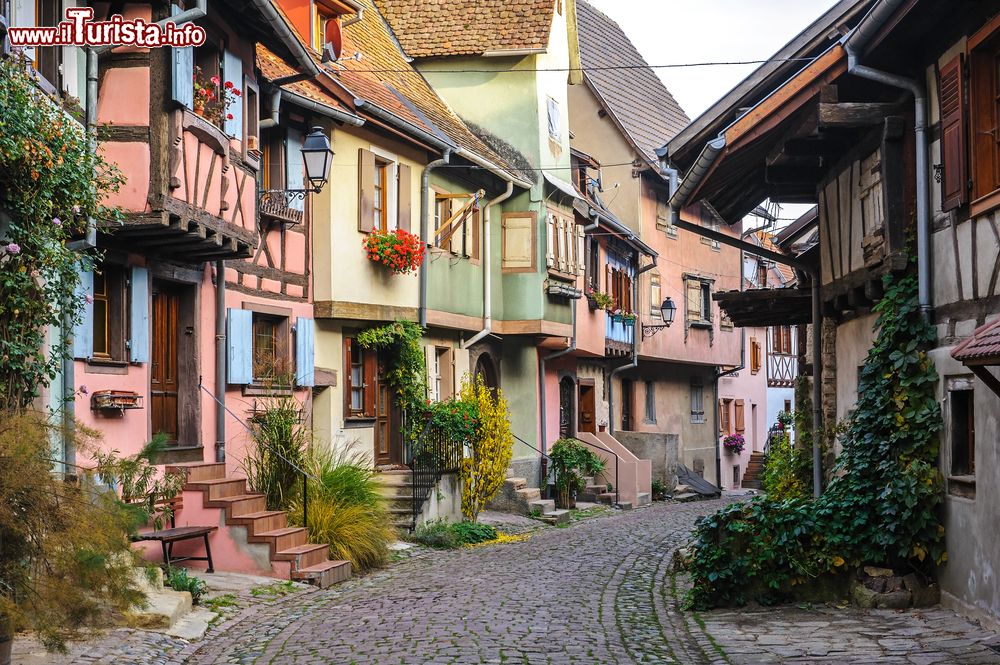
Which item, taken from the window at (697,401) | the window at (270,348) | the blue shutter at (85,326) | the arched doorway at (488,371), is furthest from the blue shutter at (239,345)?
the window at (697,401)

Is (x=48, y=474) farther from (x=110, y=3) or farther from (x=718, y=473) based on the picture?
(x=718, y=473)

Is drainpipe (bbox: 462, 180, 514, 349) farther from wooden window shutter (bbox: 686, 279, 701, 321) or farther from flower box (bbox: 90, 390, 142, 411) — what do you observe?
wooden window shutter (bbox: 686, 279, 701, 321)

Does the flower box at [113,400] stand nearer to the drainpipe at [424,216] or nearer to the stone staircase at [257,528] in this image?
the stone staircase at [257,528]

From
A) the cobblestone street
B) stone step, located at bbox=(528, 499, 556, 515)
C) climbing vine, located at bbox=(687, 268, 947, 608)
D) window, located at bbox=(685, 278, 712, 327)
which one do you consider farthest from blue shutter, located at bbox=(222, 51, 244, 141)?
window, located at bbox=(685, 278, 712, 327)

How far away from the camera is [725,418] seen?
1617 inches

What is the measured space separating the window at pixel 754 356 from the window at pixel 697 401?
15.1 feet

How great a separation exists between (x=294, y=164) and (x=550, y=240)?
8.13m

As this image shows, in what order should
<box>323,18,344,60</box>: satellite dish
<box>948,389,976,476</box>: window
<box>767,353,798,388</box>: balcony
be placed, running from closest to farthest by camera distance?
<box>948,389,976,476</box>: window, <box>323,18,344,60</box>: satellite dish, <box>767,353,798,388</box>: balcony

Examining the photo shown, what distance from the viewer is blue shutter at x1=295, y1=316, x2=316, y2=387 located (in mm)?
17078

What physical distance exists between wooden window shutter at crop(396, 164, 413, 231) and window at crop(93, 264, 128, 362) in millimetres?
7286

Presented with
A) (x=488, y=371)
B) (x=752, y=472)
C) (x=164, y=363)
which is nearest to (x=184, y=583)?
(x=164, y=363)

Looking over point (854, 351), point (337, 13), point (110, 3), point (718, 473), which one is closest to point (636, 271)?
point (718, 473)

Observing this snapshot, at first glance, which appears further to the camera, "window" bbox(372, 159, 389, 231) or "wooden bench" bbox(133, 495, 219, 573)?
"window" bbox(372, 159, 389, 231)

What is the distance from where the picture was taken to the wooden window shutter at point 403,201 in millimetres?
19703
